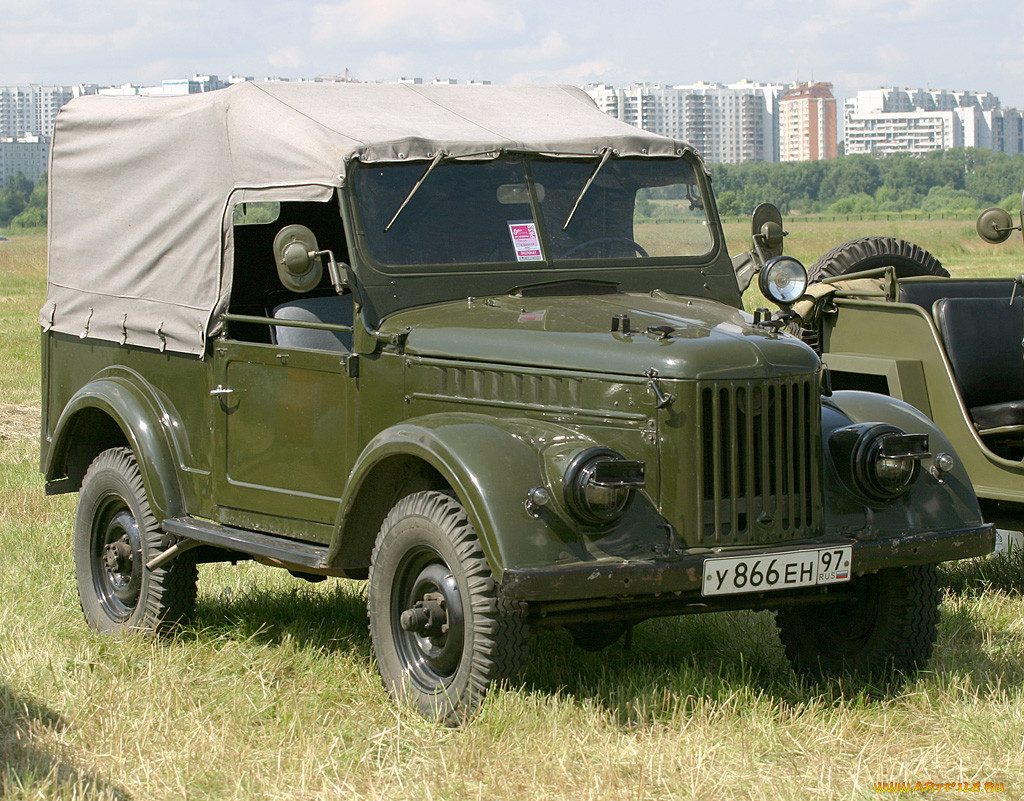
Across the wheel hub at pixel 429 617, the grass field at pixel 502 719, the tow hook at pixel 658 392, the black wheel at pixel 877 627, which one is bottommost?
the grass field at pixel 502 719

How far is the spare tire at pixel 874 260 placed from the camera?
8.52 m

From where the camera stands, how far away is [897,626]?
5137mm

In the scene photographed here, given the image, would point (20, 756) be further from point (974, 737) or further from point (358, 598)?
point (974, 737)

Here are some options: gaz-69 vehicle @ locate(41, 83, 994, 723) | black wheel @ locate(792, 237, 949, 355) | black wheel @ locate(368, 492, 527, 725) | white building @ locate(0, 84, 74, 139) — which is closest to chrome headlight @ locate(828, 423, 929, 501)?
gaz-69 vehicle @ locate(41, 83, 994, 723)

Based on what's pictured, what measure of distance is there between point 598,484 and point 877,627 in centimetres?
150

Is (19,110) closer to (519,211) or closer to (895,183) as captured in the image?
(895,183)

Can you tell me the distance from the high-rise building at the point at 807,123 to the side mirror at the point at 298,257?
154 meters

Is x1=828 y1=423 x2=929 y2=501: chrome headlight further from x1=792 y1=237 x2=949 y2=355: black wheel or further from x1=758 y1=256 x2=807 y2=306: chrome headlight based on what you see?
x1=792 y1=237 x2=949 y2=355: black wheel

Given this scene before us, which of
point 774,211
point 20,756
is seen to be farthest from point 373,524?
point 774,211

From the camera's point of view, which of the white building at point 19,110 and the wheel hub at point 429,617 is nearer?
the wheel hub at point 429,617

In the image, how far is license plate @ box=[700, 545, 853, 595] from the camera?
4434 millimetres

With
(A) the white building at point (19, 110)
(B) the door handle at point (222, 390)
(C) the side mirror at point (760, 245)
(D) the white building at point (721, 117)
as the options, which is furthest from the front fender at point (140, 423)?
(A) the white building at point (19, 110)

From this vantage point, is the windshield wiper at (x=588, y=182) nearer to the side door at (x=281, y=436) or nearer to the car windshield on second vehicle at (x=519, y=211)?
the car windshield on second vehicle at (x=519, y=211)

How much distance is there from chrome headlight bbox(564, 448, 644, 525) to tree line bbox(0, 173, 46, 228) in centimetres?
7003
